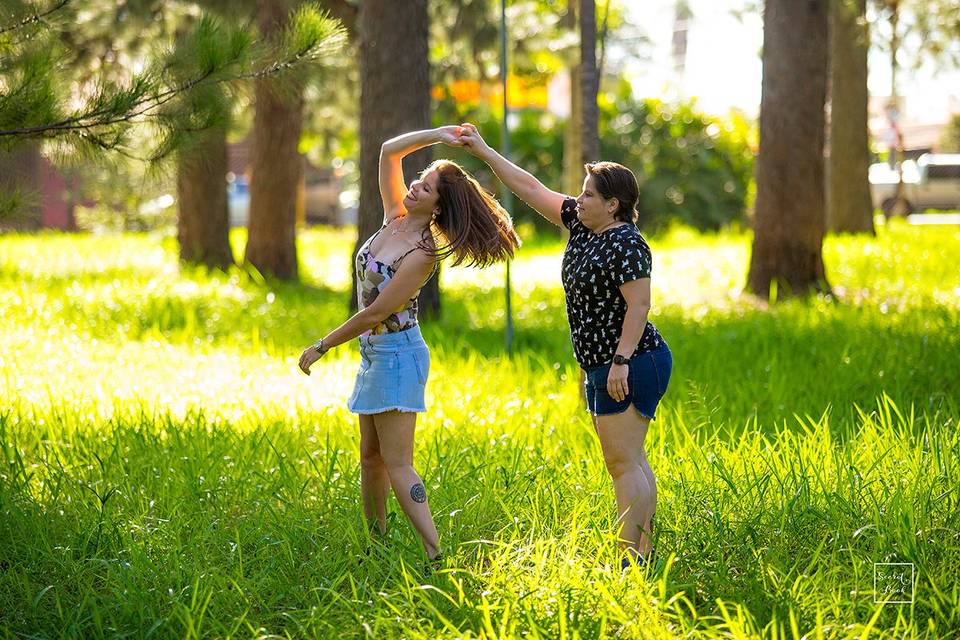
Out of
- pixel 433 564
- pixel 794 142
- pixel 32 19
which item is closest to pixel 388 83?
pixel 794 142

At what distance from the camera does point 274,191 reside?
14.9 meters

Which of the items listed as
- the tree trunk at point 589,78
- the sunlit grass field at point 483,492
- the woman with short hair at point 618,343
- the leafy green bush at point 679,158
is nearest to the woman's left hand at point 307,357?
the sunlit grass field at point 483,492

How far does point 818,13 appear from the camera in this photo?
1170cm

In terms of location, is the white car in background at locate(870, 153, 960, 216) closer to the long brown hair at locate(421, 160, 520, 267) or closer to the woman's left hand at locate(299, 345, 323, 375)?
the long brown hair at locate(421, 160, 520, 267)

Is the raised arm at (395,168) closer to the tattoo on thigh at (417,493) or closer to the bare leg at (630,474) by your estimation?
the tattoo on thigh at (417,493)

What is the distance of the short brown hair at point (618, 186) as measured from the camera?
4.48m

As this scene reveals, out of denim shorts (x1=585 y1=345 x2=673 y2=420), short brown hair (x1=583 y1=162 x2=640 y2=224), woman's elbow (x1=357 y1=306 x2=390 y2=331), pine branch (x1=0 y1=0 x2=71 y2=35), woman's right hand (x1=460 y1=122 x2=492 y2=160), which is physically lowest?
denim shorts (x1=585 y1=345 x2=673 y2=420)

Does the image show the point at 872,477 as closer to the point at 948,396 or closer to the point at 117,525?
the point at 948,396

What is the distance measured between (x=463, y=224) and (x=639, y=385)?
2.91 ft

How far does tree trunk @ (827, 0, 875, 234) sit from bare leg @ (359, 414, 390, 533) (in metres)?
14.6

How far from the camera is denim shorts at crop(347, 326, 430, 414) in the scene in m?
4.48

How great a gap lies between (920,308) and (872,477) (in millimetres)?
5777

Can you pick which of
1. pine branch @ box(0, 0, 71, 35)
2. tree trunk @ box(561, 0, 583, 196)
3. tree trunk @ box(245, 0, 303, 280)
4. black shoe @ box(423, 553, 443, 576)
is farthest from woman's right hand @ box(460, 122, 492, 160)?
tree trunk @ box(561, 0, 583, 196)

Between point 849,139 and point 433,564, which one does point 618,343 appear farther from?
point 849,139
